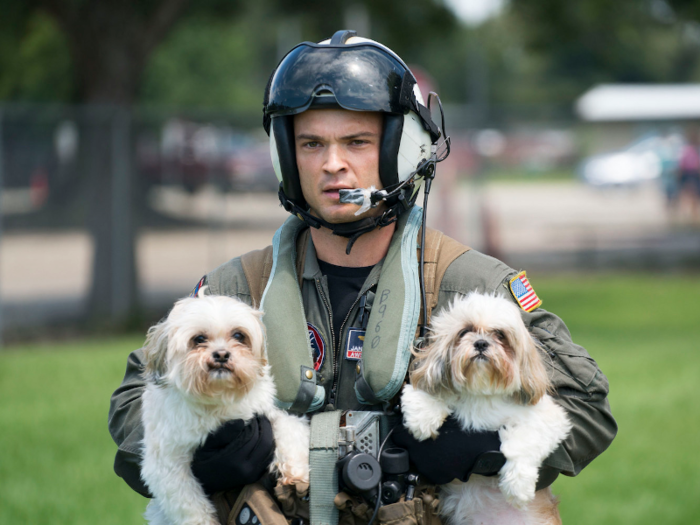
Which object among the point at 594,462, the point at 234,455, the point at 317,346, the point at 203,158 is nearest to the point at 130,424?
the point at 234,455

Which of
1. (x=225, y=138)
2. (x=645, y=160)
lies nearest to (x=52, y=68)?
(x=225, y=138)

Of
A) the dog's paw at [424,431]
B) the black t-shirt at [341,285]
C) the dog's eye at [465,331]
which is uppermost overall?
the black t-shirt at [341,285]

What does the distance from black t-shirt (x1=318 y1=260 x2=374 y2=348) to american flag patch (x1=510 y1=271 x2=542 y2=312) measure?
0.61 metres

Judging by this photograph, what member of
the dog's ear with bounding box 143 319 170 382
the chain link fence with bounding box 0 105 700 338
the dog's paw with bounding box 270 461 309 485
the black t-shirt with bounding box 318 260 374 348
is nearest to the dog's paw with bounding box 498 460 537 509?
the dog's paw with bounding box 270 461 309 485

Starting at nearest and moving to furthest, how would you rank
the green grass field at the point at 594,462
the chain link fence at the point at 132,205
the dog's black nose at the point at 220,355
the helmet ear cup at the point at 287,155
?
the dog's black nose at the point at 220,355 → the helmet ear cup at the point at 287,155 → the green grass field at the point at 594,462 → the chain link fence at the point at 132,205

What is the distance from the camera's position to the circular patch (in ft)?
11.1

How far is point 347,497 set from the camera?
312cm

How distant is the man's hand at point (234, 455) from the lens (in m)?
3.16

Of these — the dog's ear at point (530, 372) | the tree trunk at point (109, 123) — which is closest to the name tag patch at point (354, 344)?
the dog's ear at point (530, 372)

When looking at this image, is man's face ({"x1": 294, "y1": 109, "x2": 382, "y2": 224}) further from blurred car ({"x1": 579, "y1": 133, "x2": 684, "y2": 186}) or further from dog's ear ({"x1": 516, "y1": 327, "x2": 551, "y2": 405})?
blurred car ({"x1": 579, "y1": 133, "x2": 684, "y2": 186})

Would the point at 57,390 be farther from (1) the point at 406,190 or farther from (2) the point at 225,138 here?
(1) the point at 406,190

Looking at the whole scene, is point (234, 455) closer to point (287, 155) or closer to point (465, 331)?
point (465, 331)

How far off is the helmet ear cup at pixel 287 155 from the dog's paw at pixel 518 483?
1433mm

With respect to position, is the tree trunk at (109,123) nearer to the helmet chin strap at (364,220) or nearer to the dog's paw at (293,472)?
the helmet chin strap at (364,220)
